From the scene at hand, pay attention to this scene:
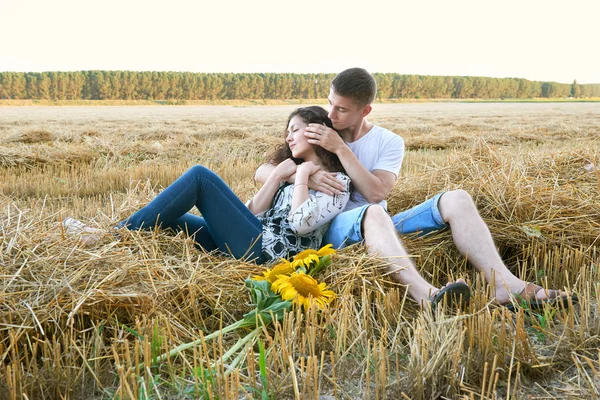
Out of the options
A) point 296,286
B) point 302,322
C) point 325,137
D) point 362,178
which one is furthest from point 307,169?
point 302,322

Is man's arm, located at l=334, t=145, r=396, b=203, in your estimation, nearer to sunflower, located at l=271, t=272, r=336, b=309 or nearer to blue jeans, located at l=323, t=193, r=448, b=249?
blue jeans, located at l=323, t=193, r=448, b=249

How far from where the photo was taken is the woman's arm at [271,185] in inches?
122

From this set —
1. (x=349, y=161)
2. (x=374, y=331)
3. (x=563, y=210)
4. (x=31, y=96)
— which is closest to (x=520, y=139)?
(x=563, y=210)

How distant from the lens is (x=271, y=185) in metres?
3.10

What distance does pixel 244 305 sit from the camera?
2393 mm

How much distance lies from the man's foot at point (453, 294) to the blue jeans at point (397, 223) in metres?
0.60

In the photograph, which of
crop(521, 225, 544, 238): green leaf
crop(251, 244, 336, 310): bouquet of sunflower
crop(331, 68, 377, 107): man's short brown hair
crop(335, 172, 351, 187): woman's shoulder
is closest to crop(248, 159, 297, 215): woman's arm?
crop(335, 172, 351, 187): woman's shoulder

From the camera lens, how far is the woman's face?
3066mm

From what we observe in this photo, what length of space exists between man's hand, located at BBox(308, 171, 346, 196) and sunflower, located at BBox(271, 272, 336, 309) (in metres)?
0.75

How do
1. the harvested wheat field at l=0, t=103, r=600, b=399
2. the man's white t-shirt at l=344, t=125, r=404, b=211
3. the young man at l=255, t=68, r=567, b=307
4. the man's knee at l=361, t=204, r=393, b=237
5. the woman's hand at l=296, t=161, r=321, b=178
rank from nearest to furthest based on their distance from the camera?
the harvested wheat field at l=0, t=103, r=600, b=399, the young man at l=255, t=68, r=567, b=307, the man's knee at l=361, t=204, r=393, b=237, the woman's hand at l=296, t=161, r=321, b=178, the man's white t-shirt at l=344, t=125, r=404, b=211

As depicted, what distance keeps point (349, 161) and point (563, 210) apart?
4.86ft

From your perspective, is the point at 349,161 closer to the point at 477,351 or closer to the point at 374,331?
the point at 374,331

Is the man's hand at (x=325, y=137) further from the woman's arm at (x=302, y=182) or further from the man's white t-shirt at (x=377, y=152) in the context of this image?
the man's white t-shirt at (x=377, y=152)

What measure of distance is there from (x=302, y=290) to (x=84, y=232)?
120 centimetres
